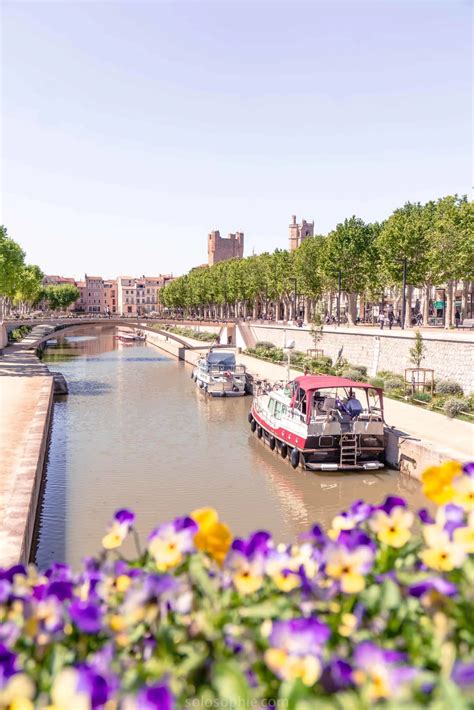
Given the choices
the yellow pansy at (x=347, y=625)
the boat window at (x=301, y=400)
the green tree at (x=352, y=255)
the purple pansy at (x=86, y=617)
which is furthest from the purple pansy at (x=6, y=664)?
the green tree at (x=352, y=255)

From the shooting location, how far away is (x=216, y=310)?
11912 cm

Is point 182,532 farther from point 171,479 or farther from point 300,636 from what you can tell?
point 171,479

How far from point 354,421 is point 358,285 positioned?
4763 cm

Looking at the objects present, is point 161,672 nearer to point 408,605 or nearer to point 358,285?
point 408,605

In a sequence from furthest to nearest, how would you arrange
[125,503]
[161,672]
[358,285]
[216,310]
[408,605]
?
[216,310] < [358,285] < [125,503] < [408,605] < [161,672]

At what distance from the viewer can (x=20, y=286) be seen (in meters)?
84.6

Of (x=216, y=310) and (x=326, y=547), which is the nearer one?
(x=326, y=547)

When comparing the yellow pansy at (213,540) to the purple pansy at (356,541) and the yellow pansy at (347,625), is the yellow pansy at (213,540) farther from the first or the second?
the yellow pansy at (347,625)

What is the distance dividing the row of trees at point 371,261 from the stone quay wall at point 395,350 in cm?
991

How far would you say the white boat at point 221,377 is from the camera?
3988 centimetres

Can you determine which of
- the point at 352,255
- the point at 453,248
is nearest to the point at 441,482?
the point at 453,248

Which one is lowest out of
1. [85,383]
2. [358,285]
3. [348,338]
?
[85,383]

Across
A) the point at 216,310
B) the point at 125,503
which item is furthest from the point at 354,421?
the point at 216,310

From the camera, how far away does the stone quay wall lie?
29312 millimetres
